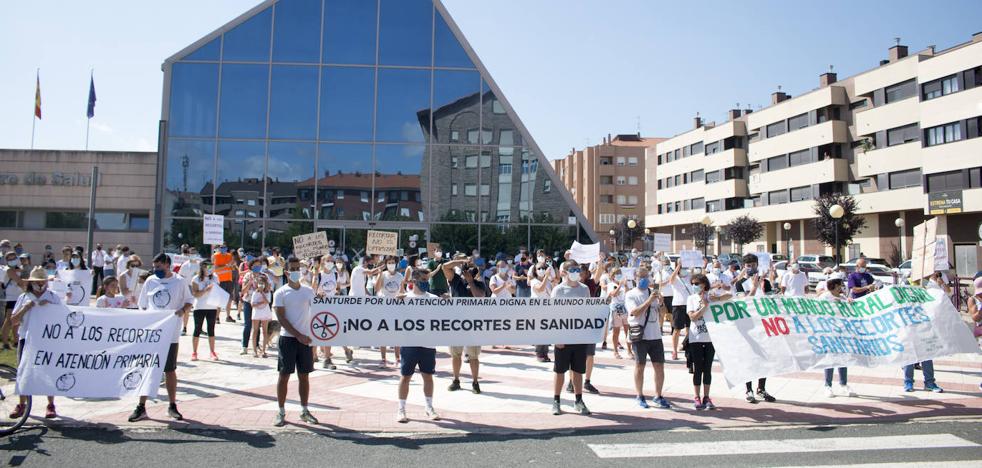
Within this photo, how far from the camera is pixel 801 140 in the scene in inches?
2175

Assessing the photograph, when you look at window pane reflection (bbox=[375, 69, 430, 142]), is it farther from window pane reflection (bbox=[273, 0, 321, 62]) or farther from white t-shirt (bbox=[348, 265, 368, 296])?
white t-shirt (bbox=[348, 265, 368, 296])

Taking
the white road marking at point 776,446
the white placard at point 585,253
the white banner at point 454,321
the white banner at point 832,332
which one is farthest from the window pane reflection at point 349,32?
the white road marking at point 776,446

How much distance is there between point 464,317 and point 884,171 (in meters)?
50.4

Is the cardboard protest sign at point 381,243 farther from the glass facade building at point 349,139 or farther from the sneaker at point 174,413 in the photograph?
the glass facade building at point 349,139

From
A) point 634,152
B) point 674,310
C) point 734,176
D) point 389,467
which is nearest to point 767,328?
point 674,310

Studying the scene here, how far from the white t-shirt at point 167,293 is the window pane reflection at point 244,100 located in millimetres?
20621

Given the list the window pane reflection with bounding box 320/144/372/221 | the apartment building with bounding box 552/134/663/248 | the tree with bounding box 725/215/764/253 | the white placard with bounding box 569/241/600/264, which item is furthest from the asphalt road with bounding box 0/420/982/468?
the apartment building with bounding box 552/134/663/248

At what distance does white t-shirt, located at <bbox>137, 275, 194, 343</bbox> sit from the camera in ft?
26.4

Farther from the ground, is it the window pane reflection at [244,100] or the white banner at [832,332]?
the window pane reflection at [244,100]

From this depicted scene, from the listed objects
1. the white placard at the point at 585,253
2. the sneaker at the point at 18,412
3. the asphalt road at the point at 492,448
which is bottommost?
the asphalt road at the point at 492,448

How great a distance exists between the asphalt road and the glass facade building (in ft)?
68.8

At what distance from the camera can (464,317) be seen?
8.61 meters

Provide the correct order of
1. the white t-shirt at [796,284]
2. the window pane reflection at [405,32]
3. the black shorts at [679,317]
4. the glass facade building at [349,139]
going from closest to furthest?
the black shorts at [679,317], the white t-shirt at [796,284], the glass facade building at [349,139], the window pane reflection at [405,32]

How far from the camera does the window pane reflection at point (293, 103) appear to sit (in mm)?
27562
